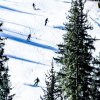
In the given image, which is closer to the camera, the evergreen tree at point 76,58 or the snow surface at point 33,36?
the evergreen tree at point 76,58

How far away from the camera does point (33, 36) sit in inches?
3135

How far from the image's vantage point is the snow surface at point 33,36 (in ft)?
196

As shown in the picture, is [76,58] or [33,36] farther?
[33,36]

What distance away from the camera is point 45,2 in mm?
99375

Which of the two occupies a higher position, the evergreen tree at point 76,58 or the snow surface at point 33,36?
the snow surface at point 33,36

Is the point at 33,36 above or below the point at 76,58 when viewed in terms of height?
above

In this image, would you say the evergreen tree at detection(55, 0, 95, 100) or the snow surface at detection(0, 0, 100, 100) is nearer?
the evergreen tree at detection(55, 0, 95, 100)

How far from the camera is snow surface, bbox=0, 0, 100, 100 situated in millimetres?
59594

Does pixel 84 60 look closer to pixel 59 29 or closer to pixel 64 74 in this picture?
pixel 64 74

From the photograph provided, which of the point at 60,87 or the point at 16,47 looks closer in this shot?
the point at 60,87

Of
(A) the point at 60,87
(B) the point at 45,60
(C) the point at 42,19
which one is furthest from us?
(C) the point at 42,19

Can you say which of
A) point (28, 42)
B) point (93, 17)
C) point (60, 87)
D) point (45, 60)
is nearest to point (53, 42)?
point (28, 42)

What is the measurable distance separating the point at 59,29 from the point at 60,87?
185ft

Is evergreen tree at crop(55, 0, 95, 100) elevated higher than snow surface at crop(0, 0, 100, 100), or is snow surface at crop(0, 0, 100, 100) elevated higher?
snow surface at crop(0, 0, 100, 100)
